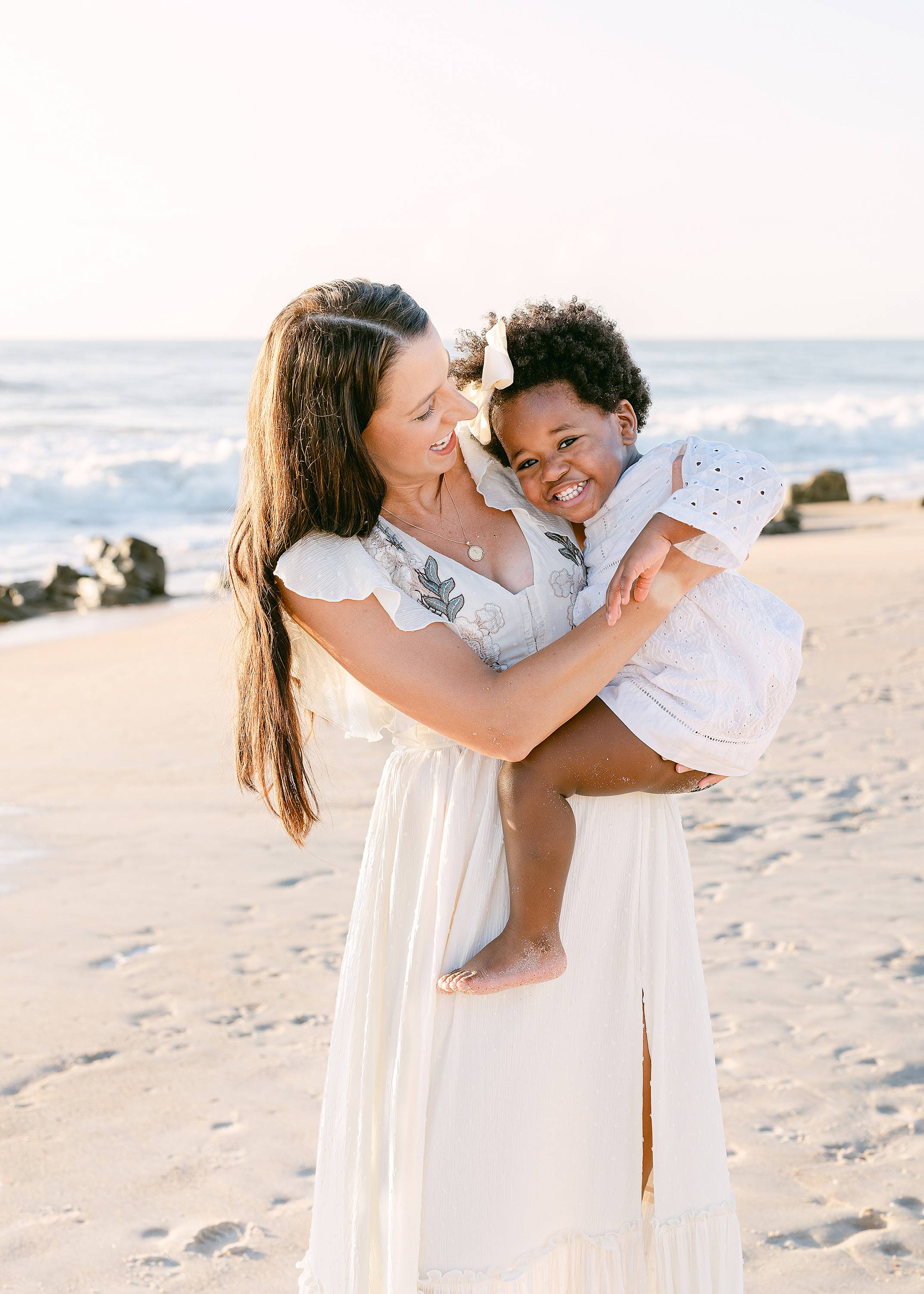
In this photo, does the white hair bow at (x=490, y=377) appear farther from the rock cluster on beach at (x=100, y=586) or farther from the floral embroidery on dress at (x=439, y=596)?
the rock cluster on beach at (x=100, y=586)

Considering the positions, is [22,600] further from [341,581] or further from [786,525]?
[341,581]

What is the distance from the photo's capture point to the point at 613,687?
1.92 metres

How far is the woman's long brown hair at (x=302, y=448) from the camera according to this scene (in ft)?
5.74

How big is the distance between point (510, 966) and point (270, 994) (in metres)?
2.33

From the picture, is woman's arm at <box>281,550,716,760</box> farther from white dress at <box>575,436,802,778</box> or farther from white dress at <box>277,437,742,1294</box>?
white dress at <box>575,436,802,778</box>

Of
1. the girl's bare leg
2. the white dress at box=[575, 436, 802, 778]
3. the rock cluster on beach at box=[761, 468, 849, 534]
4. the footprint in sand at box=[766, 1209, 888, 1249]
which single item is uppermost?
the white dress at box=[575, 436, 802, 778]

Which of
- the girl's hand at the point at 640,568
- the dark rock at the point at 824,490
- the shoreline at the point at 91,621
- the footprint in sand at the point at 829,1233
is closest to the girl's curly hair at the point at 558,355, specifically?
the girl's hand at the point at 640,568

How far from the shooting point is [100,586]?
10.9m

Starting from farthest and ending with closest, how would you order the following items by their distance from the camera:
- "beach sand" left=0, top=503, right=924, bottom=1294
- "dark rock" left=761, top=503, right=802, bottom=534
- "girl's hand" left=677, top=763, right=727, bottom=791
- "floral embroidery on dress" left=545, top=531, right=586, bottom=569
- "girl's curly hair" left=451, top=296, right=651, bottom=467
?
"dark rock" left=761, top=503, right=802, bottom=534, "beach sand" left=0, top=503, right=924, bottom=1294, "girl's curly hair" left=451, top=296, right=651, bottom=467, "floral embroidery on dress" left=545, top=531, right=586, bottom=569, "girl's hand" left=677, top=763, right=727, bottom=791

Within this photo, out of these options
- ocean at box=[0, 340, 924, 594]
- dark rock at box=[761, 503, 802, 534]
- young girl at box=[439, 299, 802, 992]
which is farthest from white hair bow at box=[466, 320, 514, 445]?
dark rock at box=[761, 503, 802, 534]

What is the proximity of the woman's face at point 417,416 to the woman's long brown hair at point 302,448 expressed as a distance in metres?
0.02

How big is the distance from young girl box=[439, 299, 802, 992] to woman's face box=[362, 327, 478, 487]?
251mm

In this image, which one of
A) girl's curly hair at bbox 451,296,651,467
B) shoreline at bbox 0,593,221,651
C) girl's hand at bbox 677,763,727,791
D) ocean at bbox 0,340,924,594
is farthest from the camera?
ocean at bbox 0,340,924,594

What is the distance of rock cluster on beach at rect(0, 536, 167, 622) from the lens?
34.8 ft
